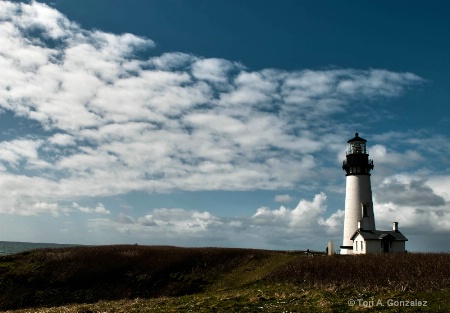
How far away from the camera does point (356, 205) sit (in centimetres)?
5203

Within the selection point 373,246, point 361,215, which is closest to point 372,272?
point 373,246

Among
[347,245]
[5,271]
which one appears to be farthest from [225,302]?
[347,245]

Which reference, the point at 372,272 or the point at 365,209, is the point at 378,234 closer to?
the point at 365,209

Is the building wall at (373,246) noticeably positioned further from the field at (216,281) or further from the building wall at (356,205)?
the field at (216,281)

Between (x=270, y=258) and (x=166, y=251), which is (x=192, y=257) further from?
(x=270, y=258)

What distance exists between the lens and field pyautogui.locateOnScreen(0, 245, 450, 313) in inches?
832

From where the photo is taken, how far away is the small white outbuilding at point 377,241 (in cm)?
4884

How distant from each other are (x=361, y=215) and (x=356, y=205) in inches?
53.8

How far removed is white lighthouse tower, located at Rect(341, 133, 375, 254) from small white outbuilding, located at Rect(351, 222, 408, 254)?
0.79m

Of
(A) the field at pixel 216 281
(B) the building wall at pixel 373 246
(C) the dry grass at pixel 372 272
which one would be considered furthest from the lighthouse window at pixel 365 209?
(C) the dry grass at pixel 372 272

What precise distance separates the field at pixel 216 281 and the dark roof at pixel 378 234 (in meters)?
14.3

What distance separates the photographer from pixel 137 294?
113 ft

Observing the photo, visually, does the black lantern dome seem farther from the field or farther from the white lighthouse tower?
the field

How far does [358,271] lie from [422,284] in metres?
6.76
